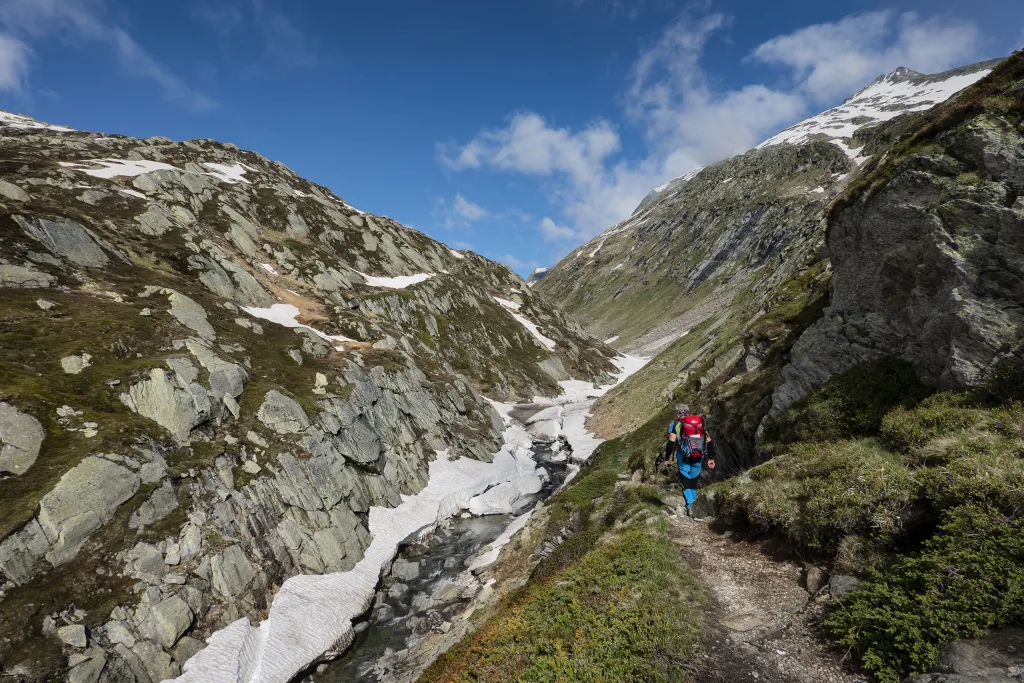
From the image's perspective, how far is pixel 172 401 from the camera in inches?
1113

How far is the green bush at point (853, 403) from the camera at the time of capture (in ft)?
43.2

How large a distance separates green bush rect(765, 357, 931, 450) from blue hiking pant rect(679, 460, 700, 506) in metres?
3.80

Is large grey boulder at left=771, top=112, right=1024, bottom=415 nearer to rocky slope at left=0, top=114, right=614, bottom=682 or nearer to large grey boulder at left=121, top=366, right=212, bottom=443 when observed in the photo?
rocky slope at left=0, top=114, right=614, bottom=682

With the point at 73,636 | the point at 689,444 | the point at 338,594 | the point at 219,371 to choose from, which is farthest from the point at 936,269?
the point at 219,371

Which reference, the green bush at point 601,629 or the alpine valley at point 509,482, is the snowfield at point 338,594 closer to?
the alpine valley at point 509,482

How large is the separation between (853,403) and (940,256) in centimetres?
508

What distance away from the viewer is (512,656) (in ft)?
32.7

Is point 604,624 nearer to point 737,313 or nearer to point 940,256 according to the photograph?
point 940,256

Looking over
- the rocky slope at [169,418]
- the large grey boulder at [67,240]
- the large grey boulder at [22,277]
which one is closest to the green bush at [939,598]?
the rocky slope at [169,418]

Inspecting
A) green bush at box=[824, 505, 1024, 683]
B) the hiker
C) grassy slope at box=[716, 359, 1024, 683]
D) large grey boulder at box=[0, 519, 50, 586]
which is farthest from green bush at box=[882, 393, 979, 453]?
large grey boulder at box=[0, 519, 50, 586]

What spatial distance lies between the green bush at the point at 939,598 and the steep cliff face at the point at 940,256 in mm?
5470

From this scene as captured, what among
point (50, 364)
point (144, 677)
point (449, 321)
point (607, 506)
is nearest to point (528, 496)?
point (607, 506)

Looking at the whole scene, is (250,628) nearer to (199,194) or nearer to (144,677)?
(144,677)

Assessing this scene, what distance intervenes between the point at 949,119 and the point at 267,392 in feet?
134
